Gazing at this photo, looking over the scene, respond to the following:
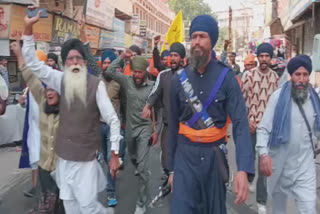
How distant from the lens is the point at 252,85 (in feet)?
17.5

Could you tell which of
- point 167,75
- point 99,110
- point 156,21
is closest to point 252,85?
point 167,75

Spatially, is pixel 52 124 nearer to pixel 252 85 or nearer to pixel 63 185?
pixel 63 185

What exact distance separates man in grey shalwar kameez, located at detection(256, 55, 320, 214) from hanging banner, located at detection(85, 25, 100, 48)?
67.6ft

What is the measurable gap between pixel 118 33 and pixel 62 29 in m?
14.0

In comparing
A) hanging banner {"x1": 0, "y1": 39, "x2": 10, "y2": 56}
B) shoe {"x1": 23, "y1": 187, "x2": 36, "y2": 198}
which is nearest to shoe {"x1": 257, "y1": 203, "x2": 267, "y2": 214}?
shoe {"x1": 23, "y1": 187, "x2": 36, "y2": 198}

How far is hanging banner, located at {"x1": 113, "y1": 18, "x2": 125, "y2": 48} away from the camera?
30.9m

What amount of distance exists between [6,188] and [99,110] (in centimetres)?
319

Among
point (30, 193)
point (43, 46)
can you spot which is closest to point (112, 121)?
point (30, 193)

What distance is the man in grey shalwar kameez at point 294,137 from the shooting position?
3.75m

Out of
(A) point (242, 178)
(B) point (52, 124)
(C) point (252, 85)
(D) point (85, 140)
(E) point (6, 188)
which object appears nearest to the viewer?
(A) point (242, 178)

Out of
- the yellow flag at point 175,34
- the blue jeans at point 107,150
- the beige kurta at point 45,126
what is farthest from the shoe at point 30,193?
the yellow flag at point 175,34

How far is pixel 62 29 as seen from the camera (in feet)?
60.7

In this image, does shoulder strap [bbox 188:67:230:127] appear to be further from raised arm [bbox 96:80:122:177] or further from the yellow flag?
the yellow flag

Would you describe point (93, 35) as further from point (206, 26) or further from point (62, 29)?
point (206, 26)
